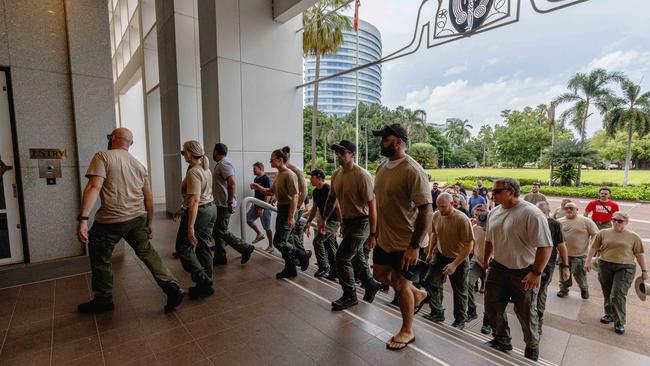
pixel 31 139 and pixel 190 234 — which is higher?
pixel 31 139

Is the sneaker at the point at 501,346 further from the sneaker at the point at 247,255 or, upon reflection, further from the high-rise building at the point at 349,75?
the high-rise building at the point at 349,75

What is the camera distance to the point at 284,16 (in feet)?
21.2

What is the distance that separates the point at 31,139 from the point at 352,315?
5146mm

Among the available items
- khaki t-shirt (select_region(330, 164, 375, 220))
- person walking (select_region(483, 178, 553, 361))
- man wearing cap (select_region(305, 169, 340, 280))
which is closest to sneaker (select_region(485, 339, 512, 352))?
person walking (select_region(483, 178, 553, 361))

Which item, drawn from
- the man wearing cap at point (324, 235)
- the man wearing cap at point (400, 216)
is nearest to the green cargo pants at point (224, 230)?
the man wearing cap at point (324, 235)

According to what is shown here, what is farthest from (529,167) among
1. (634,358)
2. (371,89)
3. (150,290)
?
(150,290)

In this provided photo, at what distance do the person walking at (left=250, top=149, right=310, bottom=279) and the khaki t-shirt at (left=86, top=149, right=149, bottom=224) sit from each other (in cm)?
171

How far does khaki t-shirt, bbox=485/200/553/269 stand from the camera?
9.50 feet

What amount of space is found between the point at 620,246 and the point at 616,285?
588 millimetres

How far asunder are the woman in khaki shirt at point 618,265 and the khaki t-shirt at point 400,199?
4310 mm

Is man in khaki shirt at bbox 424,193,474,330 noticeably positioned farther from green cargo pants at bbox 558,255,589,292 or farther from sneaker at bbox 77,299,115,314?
sneaker at bbox 77,299,115,314

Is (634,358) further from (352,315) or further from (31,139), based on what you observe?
(31,139)

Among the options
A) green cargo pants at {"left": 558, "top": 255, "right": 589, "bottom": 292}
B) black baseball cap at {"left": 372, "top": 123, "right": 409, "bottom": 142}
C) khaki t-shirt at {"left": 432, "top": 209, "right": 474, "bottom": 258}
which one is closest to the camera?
black baseball cap at {"left": 372, "top": 123, "right": 409, "bottom": 142}

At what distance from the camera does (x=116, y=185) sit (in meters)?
2.91
